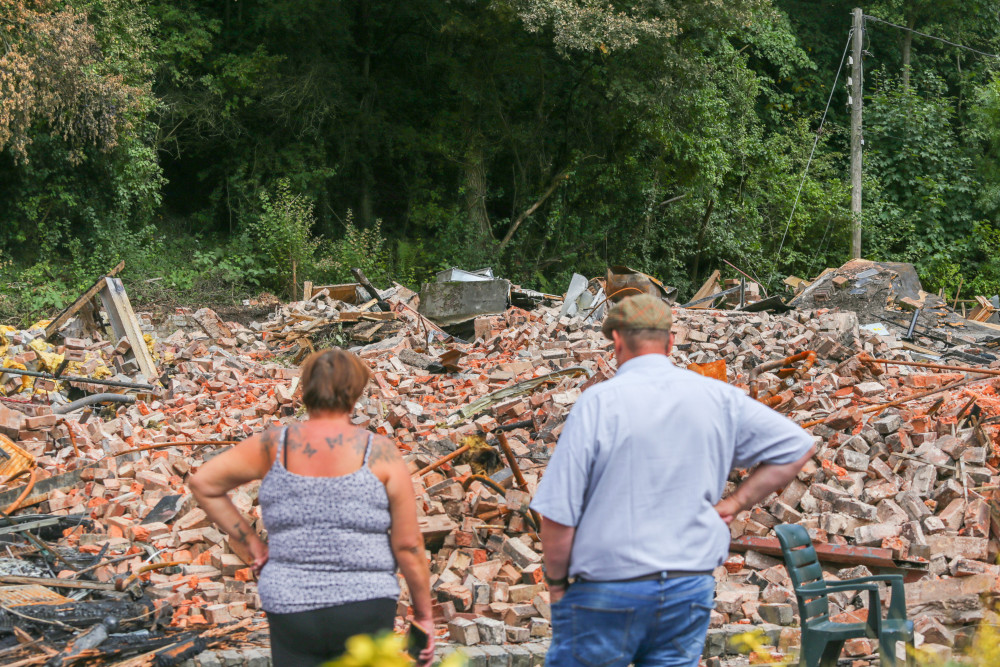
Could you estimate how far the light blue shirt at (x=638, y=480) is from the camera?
7.49 ft

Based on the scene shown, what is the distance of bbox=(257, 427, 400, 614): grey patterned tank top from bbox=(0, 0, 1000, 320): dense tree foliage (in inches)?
586

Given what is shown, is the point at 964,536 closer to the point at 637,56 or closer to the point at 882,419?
the point at 882,419

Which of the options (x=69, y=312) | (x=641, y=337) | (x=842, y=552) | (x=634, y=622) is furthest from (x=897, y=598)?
(x=69, y=312)

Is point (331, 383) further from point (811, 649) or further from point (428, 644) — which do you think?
point (811, 649)

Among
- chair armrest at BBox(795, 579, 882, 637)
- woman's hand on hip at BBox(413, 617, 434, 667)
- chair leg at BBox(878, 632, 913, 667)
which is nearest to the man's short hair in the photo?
woman's hand on hip at BBox(413, 617, 434, 667)

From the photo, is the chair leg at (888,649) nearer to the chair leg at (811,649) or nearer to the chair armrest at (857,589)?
the chair armrest at (857,589)

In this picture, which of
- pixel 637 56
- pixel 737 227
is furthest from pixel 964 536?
pixel 737 227

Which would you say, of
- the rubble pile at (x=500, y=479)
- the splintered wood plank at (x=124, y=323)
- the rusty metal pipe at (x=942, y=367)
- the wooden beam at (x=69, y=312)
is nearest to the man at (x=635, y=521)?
the rubble pile at (x=500, y=479)

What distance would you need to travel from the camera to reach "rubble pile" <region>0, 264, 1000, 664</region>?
16.1 feet

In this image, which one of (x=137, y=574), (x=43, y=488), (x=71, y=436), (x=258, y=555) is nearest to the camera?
(x=258, y=555)

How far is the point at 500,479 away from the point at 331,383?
398cm

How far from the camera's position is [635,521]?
228cm

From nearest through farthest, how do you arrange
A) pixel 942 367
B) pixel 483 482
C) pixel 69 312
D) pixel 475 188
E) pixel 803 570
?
pixel 803 570 < pixel 483 482 < pixel 942 367 < pixel 69 312 < pixel 475 188

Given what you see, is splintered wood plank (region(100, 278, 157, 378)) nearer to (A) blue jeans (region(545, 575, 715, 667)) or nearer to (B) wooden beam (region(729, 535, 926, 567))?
(B) wooden beam (region(729, 535, 926, 567))
